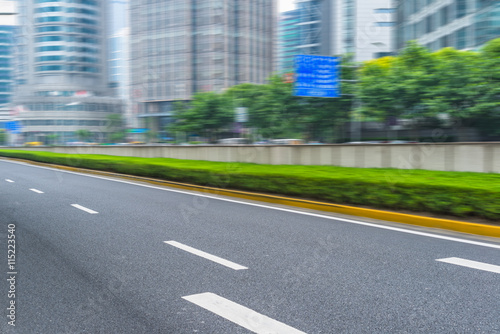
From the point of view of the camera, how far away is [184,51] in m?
86.5

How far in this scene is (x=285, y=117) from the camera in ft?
147

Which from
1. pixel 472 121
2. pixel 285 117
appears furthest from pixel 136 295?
pixel 285 117

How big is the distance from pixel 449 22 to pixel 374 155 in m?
31.5

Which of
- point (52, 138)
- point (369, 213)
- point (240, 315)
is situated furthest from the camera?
point (52, 138)

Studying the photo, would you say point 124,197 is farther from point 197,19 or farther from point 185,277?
point 197,19

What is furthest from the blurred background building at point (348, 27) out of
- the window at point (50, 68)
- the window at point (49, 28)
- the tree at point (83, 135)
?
the window at point (49, 28)

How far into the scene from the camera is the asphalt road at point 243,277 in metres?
3.98

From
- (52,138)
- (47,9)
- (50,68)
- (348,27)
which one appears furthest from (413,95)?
(47,9)

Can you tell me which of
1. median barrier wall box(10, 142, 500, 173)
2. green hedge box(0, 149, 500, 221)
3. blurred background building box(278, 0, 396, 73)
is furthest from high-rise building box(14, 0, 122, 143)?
green hedge box(0, 149, 500, 221)

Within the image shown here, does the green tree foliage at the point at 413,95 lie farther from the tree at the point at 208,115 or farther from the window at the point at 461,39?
the tree at the point at 208,115

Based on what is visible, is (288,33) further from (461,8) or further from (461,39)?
(461,39)

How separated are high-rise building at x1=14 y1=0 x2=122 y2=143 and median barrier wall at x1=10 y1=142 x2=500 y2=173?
9290cm

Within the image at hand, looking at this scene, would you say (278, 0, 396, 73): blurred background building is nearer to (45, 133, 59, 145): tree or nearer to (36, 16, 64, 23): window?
(45, 133, 59, 145): tree

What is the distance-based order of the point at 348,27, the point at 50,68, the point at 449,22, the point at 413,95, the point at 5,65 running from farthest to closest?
the point at 5,65, the point at 50,68, the point at 348,27, the point at 449,22, the point at 413,95
